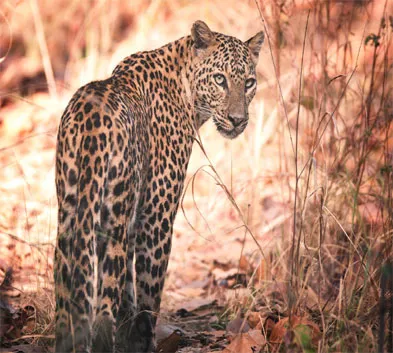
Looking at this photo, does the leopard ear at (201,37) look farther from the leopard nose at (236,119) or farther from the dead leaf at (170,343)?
the dead leaf at (170,343)

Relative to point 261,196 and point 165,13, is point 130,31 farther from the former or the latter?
point 261,196

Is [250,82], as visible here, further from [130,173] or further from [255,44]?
[130,173]

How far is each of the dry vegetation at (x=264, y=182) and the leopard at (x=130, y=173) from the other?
14.4 inches

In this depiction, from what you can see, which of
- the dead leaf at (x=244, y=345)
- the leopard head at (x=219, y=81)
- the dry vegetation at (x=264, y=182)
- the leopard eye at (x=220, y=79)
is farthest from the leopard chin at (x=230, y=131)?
the dead leaf at (x=244, y=345)

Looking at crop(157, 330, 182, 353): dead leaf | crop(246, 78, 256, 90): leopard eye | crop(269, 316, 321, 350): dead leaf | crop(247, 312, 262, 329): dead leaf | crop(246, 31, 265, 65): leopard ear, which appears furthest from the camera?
crop(246, 31, 265, 65): leopard ear

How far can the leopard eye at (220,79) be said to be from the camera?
6051mm

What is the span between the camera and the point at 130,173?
472cm

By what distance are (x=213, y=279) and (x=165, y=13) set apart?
6.25m

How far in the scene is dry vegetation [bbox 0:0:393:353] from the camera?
5086mm

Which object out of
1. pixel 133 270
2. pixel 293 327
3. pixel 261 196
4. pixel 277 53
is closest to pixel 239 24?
pixel 261 196

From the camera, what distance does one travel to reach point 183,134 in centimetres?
579

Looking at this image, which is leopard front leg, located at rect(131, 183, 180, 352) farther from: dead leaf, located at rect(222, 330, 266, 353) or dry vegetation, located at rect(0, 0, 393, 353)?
dead leaf, located at rect(222, 330, 266, 353)

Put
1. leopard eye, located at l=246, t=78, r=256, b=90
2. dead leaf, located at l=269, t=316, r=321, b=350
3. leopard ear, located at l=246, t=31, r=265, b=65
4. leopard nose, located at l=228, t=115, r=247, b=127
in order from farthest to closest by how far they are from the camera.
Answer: leopard ear, located at l=246, t=31, r=265, b=65 < leopard eye, located at l=246, t=78, r=256, b=90 < leopard nose, located at l=228, t=115, r=247, b=127 < dead leaf, located at l=269, t=316, r=321, b=350

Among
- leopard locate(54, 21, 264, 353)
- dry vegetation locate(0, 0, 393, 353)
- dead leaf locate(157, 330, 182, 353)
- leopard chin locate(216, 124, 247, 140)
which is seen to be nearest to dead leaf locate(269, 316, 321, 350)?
dry vegetation locate(0, 0, 393, 353)
